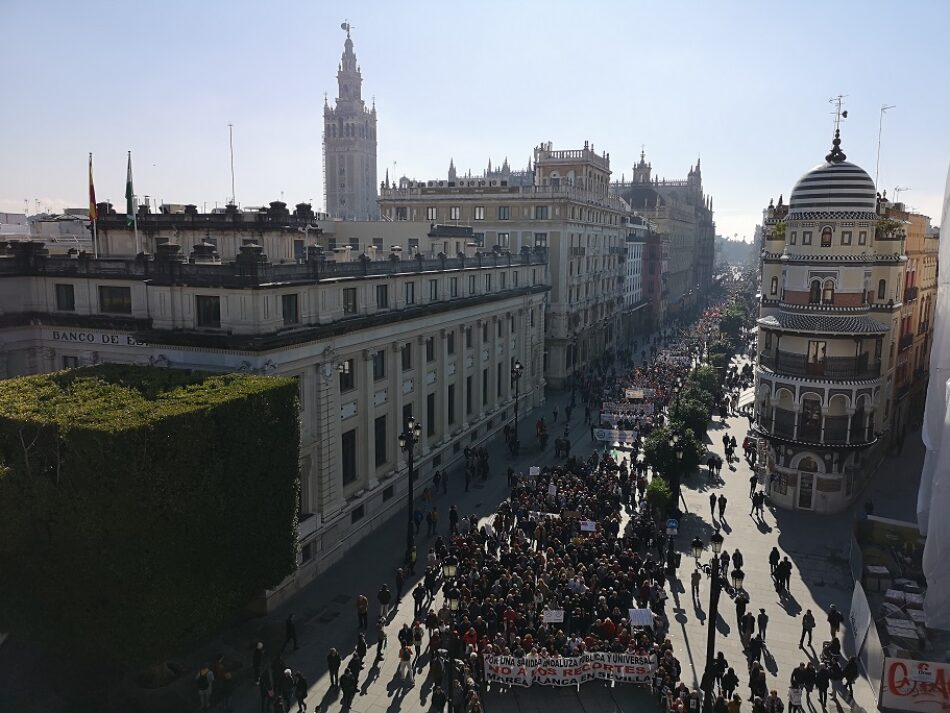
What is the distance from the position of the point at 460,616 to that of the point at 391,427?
43.7ft

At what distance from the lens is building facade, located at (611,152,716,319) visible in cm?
12225

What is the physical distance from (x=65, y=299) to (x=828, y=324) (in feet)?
112

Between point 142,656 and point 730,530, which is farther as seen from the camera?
point 730,530

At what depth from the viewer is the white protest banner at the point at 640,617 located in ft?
74.8

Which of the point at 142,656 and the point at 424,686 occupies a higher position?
the point at 142,656

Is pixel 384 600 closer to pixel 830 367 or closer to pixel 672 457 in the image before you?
pixel 672 457

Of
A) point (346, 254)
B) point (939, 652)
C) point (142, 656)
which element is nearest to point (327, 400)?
point (346, 254)

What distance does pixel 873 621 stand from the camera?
22.9 meters

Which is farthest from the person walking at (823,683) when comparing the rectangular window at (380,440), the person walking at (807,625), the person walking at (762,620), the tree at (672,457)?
the rectangular window at (380,440)

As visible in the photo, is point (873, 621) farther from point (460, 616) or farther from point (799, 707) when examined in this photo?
point (460, 616)

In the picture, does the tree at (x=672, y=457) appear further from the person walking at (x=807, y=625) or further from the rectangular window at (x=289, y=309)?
the rectangular window at (x=289, y=309)

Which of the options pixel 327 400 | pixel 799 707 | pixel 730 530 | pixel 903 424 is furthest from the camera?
pixel 903 424

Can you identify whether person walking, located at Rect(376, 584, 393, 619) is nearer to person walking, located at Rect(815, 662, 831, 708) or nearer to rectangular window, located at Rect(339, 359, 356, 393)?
rectangular window, located at Rect(339, 359, 356, 393)

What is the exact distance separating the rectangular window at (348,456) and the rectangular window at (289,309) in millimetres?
6067
